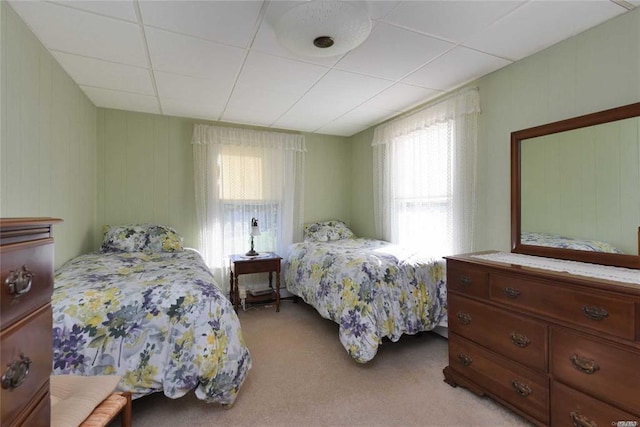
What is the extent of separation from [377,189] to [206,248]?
2210 mm

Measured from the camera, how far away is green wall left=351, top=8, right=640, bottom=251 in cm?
167

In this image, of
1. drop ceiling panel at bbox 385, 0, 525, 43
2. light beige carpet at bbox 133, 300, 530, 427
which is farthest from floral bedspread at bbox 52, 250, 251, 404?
drop ceiling panel at bbox 385, 0, 525, 43

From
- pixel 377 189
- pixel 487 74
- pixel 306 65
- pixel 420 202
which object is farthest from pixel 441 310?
pixel 306 65

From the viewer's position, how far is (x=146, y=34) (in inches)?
72.0

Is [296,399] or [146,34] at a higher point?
[146,34]

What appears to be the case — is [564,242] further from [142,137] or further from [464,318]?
[142,137]

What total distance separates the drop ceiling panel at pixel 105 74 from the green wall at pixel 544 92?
2770 mm

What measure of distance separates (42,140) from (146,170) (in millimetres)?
1388

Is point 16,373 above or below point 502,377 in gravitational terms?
above

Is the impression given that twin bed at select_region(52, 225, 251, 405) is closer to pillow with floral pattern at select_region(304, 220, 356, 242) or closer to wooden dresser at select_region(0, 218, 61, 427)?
wooden dresser at select_region(0, 218, 61, 427)

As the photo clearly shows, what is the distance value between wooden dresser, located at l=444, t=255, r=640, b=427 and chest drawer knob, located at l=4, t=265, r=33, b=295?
189cm

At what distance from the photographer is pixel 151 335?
152 centimetres

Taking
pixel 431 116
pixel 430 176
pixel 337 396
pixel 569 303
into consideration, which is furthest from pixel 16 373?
pixel 431 116

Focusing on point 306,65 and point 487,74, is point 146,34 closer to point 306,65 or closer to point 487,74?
point 306,65
